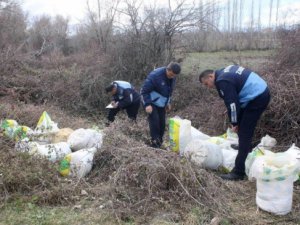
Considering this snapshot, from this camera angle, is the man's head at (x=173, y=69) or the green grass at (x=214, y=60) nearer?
the man's head at (x=173, y=69)

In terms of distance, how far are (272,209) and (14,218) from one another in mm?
2585

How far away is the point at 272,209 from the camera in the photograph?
3.75 m

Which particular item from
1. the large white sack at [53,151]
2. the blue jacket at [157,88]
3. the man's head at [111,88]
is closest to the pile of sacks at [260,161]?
the blue jacket at [157,88]

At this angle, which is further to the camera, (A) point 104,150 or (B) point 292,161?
(A) point 104,150

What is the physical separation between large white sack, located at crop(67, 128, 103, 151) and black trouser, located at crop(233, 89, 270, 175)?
75.3 inches

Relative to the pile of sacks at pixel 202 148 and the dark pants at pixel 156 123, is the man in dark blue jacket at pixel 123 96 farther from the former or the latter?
the pile of sacks at pixel 202 148

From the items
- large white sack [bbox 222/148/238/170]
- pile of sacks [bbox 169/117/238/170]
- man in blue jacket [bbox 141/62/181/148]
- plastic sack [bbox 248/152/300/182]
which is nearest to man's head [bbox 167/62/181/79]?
man in blue jacket [bbox 141/62/181/148]

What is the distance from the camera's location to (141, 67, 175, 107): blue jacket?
5.62 metres

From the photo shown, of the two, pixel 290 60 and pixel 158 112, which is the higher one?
pixel 290 60

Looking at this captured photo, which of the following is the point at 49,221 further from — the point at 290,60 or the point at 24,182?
the point at 290,60

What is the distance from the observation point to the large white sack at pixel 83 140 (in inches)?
205

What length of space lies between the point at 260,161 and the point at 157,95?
225cm

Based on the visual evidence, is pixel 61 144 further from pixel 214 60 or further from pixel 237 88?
pixel 214 60

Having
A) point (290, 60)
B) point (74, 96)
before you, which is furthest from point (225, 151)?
point (74, 96)
